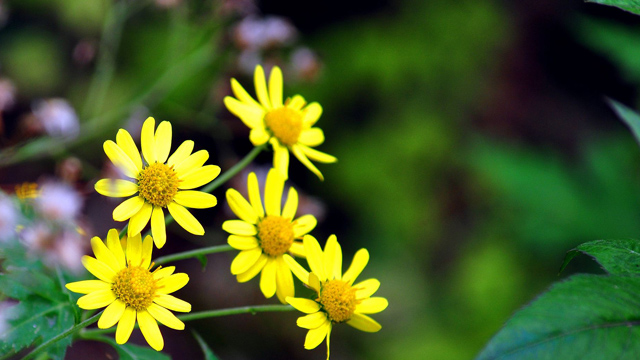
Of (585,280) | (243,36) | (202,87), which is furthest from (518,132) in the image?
(585,280)

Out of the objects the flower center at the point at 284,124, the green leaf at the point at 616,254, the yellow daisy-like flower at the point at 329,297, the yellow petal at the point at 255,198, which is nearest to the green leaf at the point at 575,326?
the green leaf at the point at 616,254

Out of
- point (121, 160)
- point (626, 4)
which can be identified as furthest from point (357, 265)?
point (626, 4)

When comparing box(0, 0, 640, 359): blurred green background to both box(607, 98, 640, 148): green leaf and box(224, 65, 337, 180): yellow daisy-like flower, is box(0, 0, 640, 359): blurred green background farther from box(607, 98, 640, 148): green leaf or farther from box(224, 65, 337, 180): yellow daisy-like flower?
box(607, 98, 640, 148): green leaf

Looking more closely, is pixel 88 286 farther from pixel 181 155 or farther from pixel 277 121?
pixel 277 121

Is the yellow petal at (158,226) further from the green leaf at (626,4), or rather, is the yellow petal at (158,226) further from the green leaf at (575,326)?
the green leaf at (626,4)

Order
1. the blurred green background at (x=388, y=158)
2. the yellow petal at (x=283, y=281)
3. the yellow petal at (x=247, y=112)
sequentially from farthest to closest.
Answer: the blurred green background at (x=388, y=158)
the yellow petal at (x=247, y=112)
the yellow petal at (x=283, y=281)
